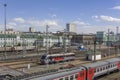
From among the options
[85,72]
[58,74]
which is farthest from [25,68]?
[58,74]

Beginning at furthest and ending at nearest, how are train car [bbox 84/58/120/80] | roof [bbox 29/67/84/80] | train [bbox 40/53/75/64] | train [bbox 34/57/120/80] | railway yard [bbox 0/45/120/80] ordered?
train [bbox 40/53/75/64], train car [bbox 84/58/120/80], railway yard [bbox 0/45/120/80], train [bbox 34/57/120/80], roof [bbox 29/67/84/80]

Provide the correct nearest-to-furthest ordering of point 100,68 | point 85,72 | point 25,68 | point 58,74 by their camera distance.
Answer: point 58,74 → point 85,72 → point 100,68 → point 25,68

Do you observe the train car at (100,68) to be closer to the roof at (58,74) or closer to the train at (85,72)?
the train at (85,72)

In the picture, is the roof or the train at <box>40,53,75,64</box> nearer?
the roof

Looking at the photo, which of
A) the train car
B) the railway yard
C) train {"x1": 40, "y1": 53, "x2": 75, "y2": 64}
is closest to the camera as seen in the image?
the railway yard

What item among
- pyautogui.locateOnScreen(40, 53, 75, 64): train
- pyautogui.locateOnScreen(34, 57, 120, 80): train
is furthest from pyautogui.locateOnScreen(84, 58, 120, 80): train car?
pyautogui.locateOnScreen(40, 53, 75, 64): train

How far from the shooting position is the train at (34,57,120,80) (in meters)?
22.9

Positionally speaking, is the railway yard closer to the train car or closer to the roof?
the train car

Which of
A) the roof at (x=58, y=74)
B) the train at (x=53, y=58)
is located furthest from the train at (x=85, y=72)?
the train at (x=53, y=58)

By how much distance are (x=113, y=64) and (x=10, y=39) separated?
263 feet

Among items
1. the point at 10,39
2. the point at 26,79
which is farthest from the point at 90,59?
the point at 10,39

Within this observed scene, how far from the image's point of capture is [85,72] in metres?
28.7

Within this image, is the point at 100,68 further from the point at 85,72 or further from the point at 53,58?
the point at 53,58

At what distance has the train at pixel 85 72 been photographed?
75.2ft
